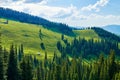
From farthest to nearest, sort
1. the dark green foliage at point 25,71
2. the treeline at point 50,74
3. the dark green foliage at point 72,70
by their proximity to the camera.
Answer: the dark green foliage at point 25,71 < the dark green foliage at point 72,70 < the treeline at point 50,74

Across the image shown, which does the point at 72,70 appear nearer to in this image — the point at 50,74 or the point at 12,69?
the point at 50,74

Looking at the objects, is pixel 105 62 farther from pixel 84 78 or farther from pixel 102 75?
pixel 84 78

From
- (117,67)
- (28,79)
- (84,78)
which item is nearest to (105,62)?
(117,67)

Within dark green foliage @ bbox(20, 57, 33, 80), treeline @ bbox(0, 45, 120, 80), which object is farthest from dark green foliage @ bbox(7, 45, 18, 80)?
dark green foliage @ bbox(20, 57, 33, 80)

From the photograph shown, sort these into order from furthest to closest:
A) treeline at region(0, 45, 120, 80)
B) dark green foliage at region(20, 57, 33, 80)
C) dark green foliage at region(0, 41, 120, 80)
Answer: dark green foliage at region(20, 57, 33, 80) → dark green foliage at region(0, 41, 120, 80) → treeline at region(0, 45, 120, 80)

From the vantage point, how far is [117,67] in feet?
341

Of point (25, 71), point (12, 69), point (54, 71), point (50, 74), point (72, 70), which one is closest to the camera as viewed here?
point (12, 69)

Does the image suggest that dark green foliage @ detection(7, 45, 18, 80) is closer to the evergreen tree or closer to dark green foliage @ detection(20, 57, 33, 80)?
the evergreen tree

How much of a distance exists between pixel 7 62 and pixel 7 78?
2.89 m

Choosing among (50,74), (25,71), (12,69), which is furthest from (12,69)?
(50,74)

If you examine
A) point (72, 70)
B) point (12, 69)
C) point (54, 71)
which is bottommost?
point (72, 70)

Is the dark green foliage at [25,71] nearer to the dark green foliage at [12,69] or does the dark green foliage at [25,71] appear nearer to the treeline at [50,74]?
the treeline at [50,74]

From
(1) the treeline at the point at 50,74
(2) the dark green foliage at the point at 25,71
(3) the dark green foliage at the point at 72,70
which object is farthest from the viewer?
(2) the dark green foliage at the point at 25,71

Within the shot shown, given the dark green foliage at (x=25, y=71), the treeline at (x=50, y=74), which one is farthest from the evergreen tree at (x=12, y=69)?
the dark green foliage at (x=25, y=71)
